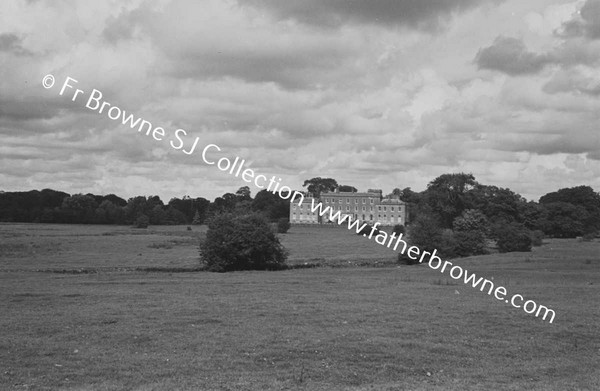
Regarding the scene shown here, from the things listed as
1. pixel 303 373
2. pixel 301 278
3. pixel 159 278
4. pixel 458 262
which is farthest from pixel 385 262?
pixel 303 373

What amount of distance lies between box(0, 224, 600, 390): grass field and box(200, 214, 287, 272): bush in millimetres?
16164

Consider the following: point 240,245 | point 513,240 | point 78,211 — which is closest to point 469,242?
point 513,240

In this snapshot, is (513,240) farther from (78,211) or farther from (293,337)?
(78,211)

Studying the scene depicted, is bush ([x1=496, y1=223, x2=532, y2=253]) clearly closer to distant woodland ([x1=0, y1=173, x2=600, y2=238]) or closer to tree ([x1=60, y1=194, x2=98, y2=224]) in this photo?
distant woodland ([x1=0, y1=173, x2=600, y2=238])

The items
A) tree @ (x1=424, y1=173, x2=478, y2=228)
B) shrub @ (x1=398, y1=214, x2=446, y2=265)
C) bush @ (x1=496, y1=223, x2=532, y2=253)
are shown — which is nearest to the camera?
shrub @ (x1=398, y1=214, x2=446, y2=265)

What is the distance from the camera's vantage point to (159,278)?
4259cm

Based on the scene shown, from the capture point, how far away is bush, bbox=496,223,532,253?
73.9m

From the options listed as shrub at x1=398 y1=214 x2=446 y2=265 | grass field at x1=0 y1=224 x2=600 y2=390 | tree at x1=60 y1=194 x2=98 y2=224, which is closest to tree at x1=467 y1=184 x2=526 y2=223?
shrub at x1=398 y1=214 x2=446 y2=265

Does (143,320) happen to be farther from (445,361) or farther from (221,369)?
(445,361)

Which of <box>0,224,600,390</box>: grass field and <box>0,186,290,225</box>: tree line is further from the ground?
<box>0,186,290,225</box>: tree line

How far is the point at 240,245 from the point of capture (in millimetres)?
54594

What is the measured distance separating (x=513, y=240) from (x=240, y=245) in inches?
1473


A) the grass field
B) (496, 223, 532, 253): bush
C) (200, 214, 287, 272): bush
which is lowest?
the grass field

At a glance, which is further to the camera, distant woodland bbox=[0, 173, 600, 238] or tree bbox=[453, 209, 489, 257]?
→ distant woodland bbox=[0, 173, 600, 238]
